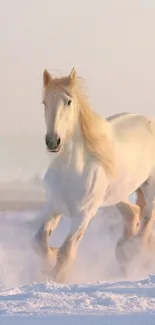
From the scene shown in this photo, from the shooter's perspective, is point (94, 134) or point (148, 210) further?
point (148, 210)

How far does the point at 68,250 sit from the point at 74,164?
2.56 feet

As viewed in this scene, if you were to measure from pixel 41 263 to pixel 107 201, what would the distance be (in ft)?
3.16

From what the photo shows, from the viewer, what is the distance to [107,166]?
6.02 metres

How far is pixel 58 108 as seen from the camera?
17.4 ft

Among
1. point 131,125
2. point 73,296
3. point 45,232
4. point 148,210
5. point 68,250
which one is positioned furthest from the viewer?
point 148,210

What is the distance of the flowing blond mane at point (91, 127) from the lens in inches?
219

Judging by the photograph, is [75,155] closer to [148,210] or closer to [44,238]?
[44,238]

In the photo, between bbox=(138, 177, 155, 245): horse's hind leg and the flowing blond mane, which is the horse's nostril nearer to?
the flowing blond mane

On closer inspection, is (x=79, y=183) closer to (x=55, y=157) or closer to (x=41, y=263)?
(x=55, y=157)

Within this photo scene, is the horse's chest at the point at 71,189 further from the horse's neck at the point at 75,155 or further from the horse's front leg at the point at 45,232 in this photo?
the horse's front leg at the point at 45,232

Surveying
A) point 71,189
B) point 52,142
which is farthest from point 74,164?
point 52,142

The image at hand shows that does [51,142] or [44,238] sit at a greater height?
[51,142]

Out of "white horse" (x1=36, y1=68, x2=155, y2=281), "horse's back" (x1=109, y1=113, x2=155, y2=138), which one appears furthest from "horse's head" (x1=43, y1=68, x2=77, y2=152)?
"horse's back" (x1=109, y1=113, x2=155, y2=138)

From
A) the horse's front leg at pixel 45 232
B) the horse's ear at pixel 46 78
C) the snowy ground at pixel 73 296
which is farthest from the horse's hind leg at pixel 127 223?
the horse's ear at pixel 46 78
